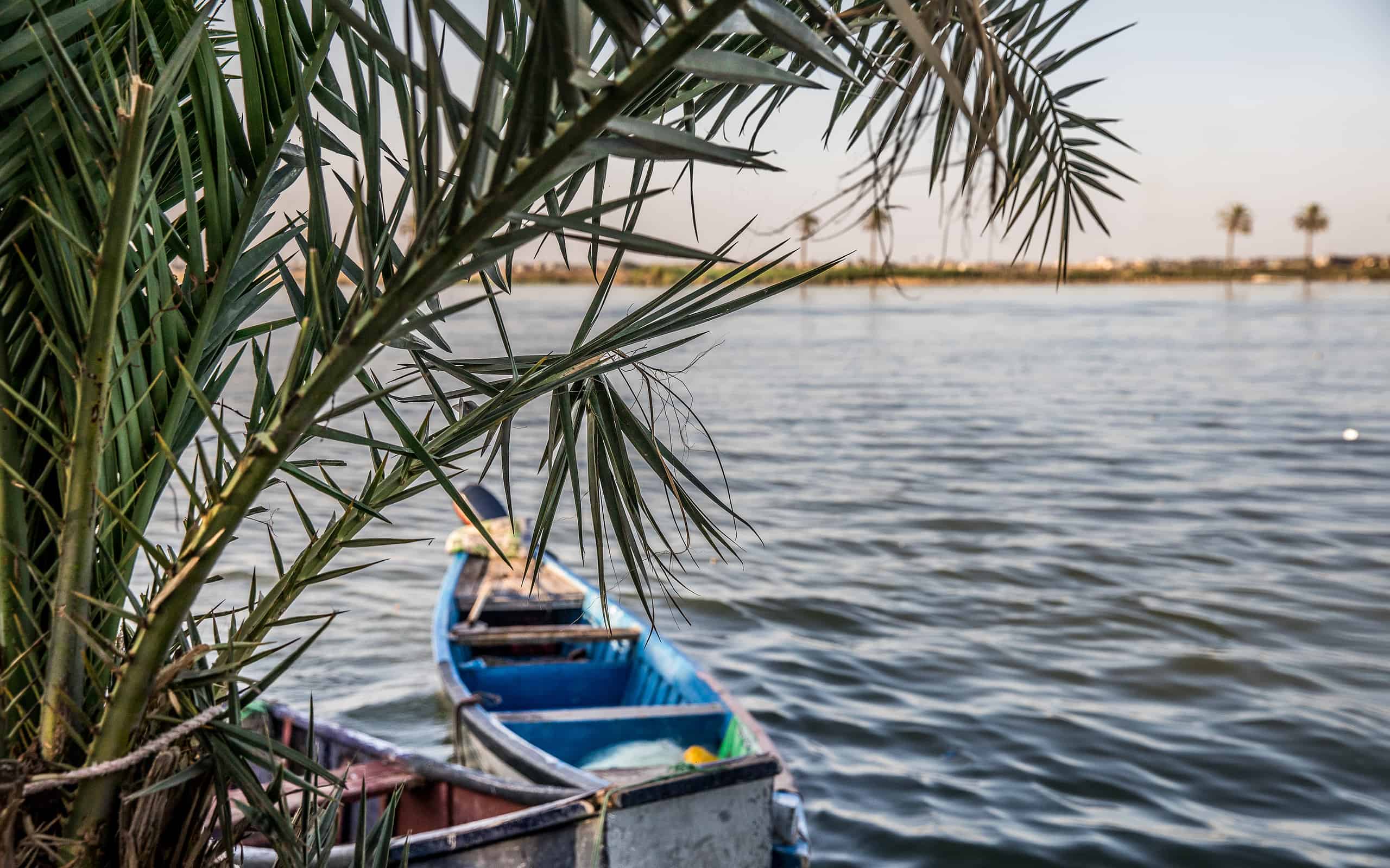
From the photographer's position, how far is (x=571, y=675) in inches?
285

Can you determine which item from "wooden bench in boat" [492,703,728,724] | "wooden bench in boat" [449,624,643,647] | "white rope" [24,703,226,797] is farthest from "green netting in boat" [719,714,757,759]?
"white rope" [24,703,226,797]

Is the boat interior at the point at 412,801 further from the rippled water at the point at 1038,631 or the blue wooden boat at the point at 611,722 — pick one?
the rippled water at the point at 1038,631

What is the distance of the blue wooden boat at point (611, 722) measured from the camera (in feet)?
13.2

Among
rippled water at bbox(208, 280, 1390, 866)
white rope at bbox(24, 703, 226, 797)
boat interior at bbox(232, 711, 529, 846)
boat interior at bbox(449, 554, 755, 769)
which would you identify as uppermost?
white rope at bbox(24, 703, 226, 797)

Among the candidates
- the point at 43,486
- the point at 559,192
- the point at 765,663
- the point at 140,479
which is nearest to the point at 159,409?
the point at 140,479

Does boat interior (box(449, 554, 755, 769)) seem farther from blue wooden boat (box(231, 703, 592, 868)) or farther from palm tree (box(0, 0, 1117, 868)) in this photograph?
palm tree (box(0, 0, 1117, 868))

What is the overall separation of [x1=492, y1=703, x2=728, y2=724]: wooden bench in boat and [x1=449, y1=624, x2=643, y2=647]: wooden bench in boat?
A: 1438mm

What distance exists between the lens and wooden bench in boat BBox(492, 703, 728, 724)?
588cm

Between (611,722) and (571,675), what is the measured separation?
1413 mm

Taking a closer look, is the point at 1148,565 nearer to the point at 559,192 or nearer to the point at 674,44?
the point at 559,192

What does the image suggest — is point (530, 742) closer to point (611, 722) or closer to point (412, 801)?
point (611, 722)

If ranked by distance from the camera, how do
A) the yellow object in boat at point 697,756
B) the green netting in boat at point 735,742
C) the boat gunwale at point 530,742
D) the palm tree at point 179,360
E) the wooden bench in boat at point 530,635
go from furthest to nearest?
the wooden bench in boat at point 530,635 → the green netting in boat at point 735,742 → the yellow object in boat at point 697,756 → the boat gunwale at point 530,742 → the palm tree at point 179,360

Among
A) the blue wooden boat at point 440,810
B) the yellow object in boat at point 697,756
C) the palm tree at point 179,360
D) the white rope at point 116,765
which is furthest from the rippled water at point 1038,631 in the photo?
the blue wooden boat at point 440,810

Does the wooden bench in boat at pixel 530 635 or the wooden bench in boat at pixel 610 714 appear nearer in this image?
the wooden bench in boat at pixel 610 714
